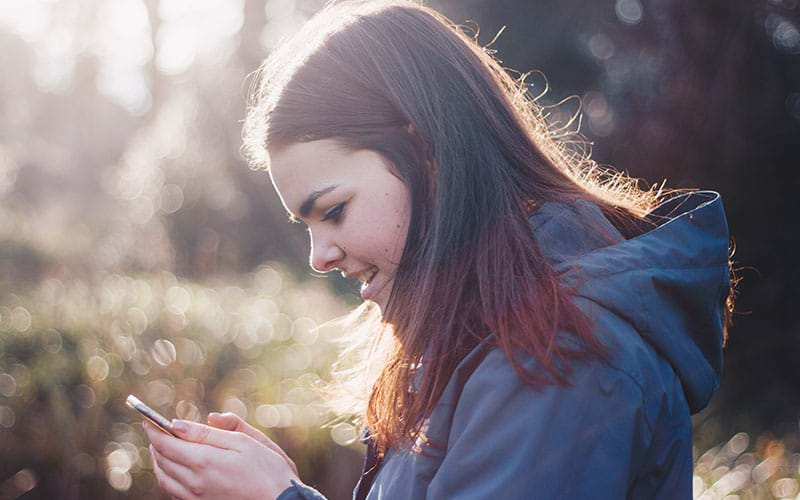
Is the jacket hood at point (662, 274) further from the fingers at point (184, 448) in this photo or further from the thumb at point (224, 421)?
the thumb at point (224, 421)

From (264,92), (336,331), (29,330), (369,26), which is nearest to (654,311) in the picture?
(369,26)

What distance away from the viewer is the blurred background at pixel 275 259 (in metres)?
3.82

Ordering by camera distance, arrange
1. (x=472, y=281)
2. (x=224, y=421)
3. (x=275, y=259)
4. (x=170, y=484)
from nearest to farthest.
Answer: (x=472, y=281) < (x=170, y=484) < (x=224, y=421) < (x=275, y=259)

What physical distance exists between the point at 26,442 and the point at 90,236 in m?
9.24

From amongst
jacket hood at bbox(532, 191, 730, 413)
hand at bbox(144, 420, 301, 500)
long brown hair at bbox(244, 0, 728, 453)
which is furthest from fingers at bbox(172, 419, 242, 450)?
jacket hood at bbox(532, 191, 730, 413)

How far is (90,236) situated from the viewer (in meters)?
Answer: 12.3

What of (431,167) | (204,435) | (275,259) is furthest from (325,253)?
(275,259)

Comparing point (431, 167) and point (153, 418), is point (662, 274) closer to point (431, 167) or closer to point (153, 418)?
point (431, 167)

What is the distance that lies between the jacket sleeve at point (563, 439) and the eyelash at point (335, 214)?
2.17 feet

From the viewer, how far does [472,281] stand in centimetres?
173

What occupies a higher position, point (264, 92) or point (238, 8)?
point (264, 92)

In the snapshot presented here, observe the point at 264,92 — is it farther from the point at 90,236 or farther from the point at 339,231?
the point at 90,236

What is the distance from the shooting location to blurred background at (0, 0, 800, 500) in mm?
3822

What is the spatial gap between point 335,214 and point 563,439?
2.67ft
